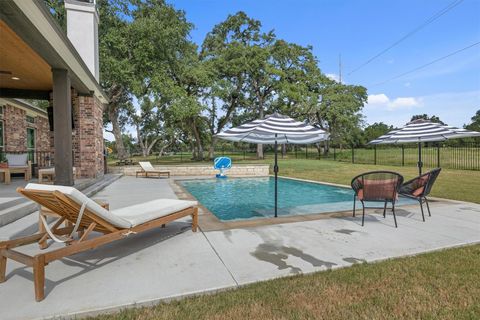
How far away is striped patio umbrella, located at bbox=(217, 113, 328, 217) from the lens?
5.16 m

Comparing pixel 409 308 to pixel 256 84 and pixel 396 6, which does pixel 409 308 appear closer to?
pixel 396 6

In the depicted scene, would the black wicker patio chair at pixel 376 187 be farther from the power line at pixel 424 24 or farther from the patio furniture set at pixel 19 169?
the power line at pixel 424 24

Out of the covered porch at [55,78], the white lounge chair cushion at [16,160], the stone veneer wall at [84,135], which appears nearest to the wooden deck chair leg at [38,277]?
the covered porch at [55,78]

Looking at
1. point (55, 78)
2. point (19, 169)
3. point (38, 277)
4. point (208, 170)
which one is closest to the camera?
point (38, 277)

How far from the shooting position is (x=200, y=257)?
3418 mm

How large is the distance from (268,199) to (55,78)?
6.63m

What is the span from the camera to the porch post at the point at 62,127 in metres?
6.61

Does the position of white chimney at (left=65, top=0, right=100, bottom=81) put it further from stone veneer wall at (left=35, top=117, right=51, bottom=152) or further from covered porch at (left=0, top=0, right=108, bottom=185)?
stone veneer wall at (left=35, top=117, right=51, bottom=152)

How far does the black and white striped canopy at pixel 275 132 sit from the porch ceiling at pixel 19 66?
4.08 meters

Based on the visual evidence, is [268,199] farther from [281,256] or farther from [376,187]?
[281,256]

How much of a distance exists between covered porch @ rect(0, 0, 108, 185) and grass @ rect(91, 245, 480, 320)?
14.9 feet

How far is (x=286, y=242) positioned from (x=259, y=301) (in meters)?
1.56

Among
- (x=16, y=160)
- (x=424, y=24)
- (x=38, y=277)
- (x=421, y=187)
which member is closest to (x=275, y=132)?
(x=421, y=187)

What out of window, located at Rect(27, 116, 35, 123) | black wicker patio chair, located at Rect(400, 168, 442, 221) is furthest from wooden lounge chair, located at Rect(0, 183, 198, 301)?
window, located at Rect(27, 116, 35, 123)
